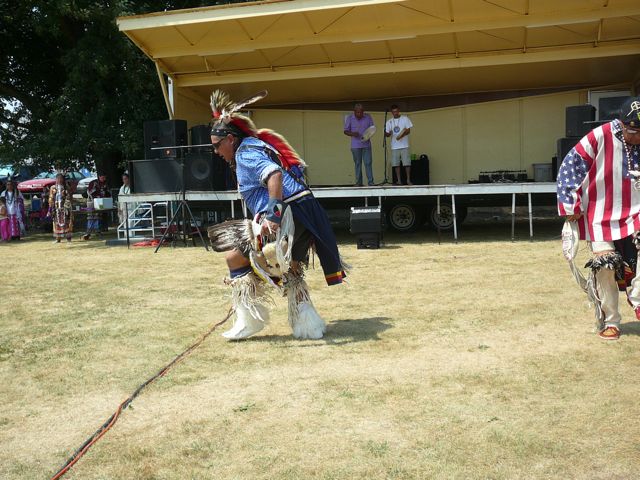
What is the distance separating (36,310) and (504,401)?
4826mm

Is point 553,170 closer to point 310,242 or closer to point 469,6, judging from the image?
point 469,6

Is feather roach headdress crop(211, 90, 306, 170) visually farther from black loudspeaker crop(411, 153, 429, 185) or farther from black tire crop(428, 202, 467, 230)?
black loudspeaker crop(411, 153, 429, 185)

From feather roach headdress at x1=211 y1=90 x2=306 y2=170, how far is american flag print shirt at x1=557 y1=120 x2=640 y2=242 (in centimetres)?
188

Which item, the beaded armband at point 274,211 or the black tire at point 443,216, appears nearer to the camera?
the beaded armband at point 274,211

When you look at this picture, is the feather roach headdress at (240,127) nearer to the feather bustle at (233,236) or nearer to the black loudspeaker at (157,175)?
the feather bustle at (233,236)

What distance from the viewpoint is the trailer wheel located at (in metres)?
13.3

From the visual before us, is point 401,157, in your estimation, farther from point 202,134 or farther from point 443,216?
point 202,134

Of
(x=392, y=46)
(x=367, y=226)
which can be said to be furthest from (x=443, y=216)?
(x=392, y=46)

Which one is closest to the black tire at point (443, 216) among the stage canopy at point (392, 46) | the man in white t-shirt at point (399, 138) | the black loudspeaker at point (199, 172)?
the man in white t-shirt at point (399, 138)

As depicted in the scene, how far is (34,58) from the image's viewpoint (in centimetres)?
1936

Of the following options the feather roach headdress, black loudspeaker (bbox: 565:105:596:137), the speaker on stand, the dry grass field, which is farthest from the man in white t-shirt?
the feather roach headdress

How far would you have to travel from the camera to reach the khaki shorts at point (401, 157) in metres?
13.0

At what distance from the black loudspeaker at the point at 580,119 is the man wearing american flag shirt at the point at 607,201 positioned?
6.73 meters

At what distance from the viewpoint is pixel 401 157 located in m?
13.2
